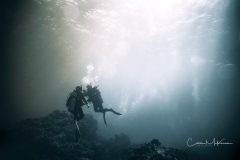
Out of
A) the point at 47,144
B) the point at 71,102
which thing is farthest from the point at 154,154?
the point at 47,144

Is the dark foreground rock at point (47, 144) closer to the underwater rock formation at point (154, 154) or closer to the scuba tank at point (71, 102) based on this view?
the underwater rock formation at point (154, 154)

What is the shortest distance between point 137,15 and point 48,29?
15948 mm

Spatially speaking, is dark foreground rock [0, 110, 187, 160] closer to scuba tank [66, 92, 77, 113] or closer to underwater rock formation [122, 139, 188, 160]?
underwater rock formation [122, 139, 188, 160]

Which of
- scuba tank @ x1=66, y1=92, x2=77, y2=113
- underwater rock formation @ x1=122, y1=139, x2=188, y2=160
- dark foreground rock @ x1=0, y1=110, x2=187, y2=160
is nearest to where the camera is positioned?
scuba tank @ x1=66, y1=92, x2=77, y2=113

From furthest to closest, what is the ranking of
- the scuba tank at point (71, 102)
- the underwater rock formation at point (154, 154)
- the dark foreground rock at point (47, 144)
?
the dark foreground rock at point (47, 144) → the underwater rock formation at point (154, 154) → the scuba tank at point (71, 102)

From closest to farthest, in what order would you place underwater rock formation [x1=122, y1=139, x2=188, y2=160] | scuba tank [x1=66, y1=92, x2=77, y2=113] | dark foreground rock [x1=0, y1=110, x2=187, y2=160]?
scuba tank [x1=66, y1=92, x2=77, y2=113]
underwater rock formation [x1=122, y1=139, x2=188, y2=160]
dark foreground rock [x1=0, y1=110, x2=187, y2=160]

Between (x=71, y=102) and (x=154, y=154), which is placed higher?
(x=71, y=102)

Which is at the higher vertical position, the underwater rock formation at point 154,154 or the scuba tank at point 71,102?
the scuba tank at point 71,102

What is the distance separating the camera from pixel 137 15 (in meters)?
20.3

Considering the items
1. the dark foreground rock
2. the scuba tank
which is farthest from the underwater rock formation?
the scuba tank

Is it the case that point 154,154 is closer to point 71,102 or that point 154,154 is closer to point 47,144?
point 71,102

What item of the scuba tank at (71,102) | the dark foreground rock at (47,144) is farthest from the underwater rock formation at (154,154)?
the scuba tank at (71,102)

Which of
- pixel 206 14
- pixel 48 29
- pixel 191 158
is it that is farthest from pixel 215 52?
pixel 48 29

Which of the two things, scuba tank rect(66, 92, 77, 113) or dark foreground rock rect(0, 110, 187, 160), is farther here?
dark foreground rock rect(0, 110, 187, 160)
